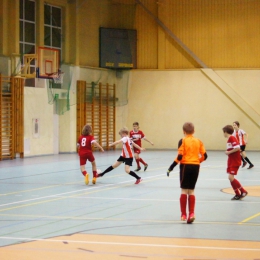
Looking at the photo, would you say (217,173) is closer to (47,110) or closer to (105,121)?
(47,110)

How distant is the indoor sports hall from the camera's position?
10.7 m

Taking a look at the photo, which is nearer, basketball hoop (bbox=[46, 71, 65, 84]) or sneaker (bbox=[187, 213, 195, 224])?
sneaker (bbox=[187, 213, 195, 224])

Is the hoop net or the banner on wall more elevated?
the hoop net

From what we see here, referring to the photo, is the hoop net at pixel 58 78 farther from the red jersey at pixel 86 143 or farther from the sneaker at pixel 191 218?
the sneaker at pixel 191 218

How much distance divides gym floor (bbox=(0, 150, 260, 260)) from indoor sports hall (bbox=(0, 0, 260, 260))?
0.03 m

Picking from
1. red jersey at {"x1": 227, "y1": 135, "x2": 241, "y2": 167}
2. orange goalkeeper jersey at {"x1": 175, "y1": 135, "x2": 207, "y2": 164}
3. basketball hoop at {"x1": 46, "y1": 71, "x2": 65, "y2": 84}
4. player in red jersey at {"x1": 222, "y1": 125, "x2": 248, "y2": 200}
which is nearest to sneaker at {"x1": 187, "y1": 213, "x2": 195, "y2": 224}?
orange goalkeeper jersey at {"x1": 175, "y1": 135, "x2": 207, "y2": 164}

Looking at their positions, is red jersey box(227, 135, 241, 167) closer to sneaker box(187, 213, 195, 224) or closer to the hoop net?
sneaker box(187, 213, 195, 224)

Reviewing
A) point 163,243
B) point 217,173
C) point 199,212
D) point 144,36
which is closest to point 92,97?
point 144,36

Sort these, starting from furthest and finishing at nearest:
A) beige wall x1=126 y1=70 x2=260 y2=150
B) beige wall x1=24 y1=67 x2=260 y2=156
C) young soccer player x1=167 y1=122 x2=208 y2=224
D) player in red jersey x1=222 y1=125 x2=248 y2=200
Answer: beige wall x1=126 y1=70 x2=260 y2=150 < beige wall x1=24 y1=67 x2=260 y2=156 < player in red jersey x1=222 y1=125 x2=248 y2=200 < young soccer player x1=167 y1=122 x2=208 y2=224

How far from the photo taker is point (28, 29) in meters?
32.4

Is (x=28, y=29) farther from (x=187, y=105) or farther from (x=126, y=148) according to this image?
(x=126, y=148)

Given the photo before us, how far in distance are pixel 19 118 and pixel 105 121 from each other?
8670mm

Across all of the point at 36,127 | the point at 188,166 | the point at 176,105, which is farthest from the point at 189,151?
the point at 176,105

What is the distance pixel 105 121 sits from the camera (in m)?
38.8
